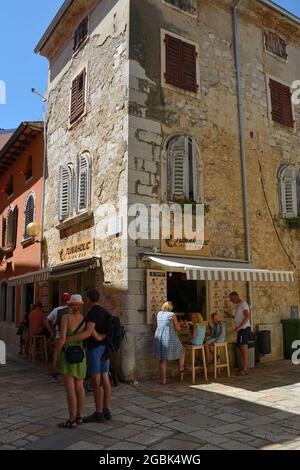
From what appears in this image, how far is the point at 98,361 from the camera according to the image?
5.09m

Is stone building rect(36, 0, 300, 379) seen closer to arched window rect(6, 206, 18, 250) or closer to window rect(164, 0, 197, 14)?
window rect(164, 0, 197, 14)

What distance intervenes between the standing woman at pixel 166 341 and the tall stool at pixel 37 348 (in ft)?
11.8

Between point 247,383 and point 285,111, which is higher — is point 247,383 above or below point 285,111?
below

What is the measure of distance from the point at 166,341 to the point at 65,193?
533 cm

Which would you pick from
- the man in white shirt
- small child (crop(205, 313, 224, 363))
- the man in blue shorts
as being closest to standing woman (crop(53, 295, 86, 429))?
the man in blue shorts

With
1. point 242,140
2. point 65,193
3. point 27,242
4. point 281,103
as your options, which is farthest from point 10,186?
point 281,103

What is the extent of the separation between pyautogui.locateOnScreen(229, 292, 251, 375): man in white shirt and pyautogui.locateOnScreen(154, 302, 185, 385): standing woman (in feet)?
5.45

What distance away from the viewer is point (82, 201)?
10.2 meters

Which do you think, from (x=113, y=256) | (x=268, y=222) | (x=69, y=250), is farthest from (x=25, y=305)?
(x=268, y=222)

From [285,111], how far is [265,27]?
2.47 metres

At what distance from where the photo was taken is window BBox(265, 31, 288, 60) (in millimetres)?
12047

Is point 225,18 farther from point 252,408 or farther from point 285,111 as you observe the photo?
point 252,408

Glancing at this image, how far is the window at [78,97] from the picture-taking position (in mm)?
10914

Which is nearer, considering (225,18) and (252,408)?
(252,408)
